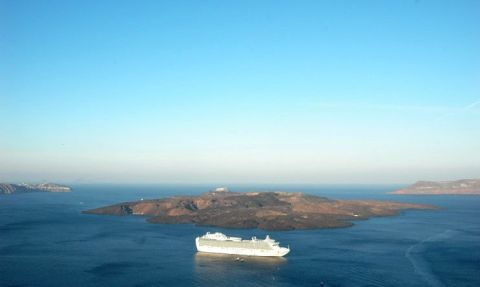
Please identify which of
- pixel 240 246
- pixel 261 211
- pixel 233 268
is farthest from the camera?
pixel 261 211

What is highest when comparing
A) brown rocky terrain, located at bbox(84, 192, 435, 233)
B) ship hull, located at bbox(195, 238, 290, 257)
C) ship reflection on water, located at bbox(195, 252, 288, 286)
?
brown rocky terrain, located at bbox(84, 192, 435, 233)

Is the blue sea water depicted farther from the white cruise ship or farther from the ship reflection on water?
the white cruise ship

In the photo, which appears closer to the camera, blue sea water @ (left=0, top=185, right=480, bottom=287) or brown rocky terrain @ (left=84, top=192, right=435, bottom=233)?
blue sea water @ (left=0, top=185, right=480, bottom=287)

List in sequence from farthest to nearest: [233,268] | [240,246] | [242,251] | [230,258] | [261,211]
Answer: [261,211]
[240,246]
[242,251]
[230,258]
[233,268]

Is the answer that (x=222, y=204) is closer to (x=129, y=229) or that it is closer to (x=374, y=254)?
(x=129, y=229)

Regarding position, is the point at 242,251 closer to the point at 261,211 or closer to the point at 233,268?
the point at 233,268

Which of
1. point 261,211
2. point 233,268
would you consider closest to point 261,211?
point 261,211

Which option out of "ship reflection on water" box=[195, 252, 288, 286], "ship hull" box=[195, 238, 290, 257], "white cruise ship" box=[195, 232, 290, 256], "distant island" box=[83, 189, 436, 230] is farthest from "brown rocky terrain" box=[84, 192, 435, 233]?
"ship reflection on water" box=[195, 252, 288, 286]
